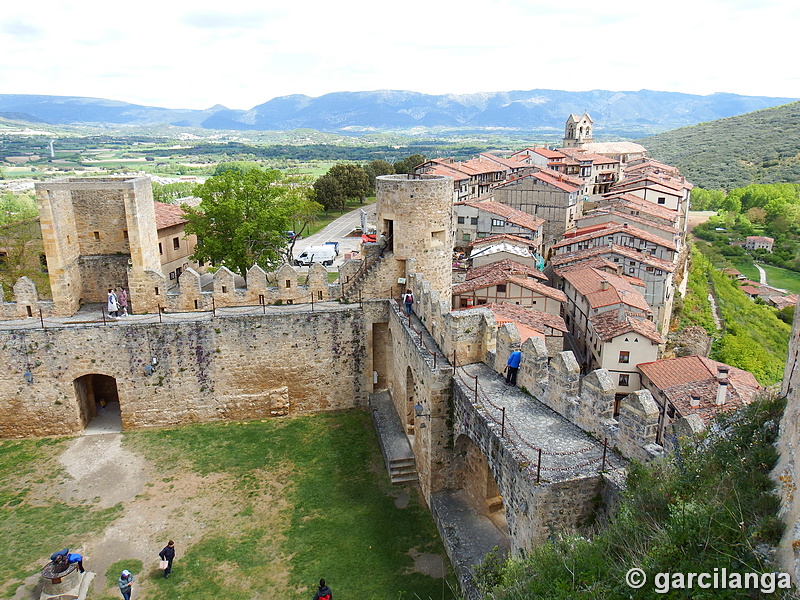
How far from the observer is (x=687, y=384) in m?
24.3

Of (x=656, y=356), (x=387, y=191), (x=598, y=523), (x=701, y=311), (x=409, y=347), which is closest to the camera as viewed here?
(x=598, y=523)

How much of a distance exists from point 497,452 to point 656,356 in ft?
65.9

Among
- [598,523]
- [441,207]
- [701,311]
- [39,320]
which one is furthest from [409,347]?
[701,311]

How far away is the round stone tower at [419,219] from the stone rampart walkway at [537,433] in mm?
5705

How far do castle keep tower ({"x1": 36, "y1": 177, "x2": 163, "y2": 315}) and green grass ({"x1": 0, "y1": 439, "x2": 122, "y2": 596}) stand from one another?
16.2 feet

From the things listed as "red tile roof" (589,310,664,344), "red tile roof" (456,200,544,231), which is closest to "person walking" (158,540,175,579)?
"red tile roof" (589,310,664,344)

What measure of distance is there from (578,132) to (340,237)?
46.8 metres

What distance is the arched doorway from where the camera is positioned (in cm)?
1823

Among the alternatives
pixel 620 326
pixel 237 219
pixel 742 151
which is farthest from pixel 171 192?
pixel 742 151

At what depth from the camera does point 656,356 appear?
90.2 ft

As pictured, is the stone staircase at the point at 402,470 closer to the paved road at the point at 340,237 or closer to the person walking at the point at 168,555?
the person walking at the point at 168,555

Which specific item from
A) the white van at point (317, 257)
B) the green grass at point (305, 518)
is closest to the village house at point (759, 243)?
the white van at point (317, 257)

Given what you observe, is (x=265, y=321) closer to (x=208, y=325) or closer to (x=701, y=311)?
(x=208, y=325)

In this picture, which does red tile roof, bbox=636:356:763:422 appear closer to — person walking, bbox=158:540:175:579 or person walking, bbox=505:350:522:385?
person walking, bbox=505:350:522:385
